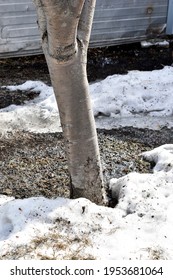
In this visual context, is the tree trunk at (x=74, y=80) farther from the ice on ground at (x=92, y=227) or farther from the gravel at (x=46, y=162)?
the gravel at (x=46, y=162)

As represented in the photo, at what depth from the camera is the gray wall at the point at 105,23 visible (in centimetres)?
734

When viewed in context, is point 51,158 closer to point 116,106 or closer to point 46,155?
point 46,155

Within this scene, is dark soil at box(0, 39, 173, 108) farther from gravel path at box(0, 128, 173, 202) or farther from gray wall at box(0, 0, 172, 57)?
gravel path at box(0, 128, 173, 202)

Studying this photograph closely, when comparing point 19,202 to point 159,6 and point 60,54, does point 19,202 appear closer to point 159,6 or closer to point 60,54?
point 60,54

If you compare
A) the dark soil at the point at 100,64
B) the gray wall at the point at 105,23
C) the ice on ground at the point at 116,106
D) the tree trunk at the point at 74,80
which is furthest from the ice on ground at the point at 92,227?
the gray wall at the point at 105,23

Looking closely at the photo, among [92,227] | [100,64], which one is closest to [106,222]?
[92,227]

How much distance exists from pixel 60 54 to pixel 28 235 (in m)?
1.30

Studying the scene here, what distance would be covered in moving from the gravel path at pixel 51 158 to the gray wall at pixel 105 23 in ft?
10.4

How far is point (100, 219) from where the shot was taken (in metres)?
3.20

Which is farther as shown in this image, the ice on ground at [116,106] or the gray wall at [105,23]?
the gray wall at [105,23]

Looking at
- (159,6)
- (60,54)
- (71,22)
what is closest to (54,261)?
(60,54)

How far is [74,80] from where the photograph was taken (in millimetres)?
2936

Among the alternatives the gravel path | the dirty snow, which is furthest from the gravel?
the dirty snow

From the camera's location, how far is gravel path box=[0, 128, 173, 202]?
3.83 metres
